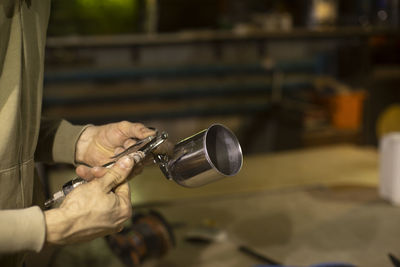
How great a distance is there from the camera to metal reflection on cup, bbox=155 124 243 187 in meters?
1.02

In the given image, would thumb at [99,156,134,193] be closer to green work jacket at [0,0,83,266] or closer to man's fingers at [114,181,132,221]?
man's fingers at [114,181,132,221]

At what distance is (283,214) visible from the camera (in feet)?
5.93

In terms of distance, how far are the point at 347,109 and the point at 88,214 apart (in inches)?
151

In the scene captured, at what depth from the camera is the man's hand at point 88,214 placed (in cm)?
85

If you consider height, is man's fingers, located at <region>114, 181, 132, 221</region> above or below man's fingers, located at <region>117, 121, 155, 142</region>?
below

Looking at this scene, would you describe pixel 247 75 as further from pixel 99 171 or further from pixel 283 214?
pixel 99 171

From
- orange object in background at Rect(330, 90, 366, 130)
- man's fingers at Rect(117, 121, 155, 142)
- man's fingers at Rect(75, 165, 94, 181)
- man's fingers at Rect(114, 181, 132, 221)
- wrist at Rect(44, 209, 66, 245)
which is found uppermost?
man's fingers at Rect(117, 121, 155, 142)

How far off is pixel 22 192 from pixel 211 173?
0.38 m

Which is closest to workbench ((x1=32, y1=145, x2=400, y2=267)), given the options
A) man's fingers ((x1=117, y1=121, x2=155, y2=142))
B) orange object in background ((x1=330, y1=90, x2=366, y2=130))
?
man's fingers ((x1=117, y1=121, x2=155, y2=142))

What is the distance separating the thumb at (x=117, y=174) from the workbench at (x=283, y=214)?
543 mm

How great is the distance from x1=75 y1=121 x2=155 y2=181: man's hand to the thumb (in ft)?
0.47

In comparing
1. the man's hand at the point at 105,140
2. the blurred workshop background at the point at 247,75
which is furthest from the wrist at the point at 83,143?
the blurred workshop background at the point at 247,75

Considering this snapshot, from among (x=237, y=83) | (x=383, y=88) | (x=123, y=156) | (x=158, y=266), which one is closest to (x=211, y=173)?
(x=123, y=156)

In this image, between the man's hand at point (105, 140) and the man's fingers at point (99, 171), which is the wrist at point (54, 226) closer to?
the man's fingers at point (99, 171)
